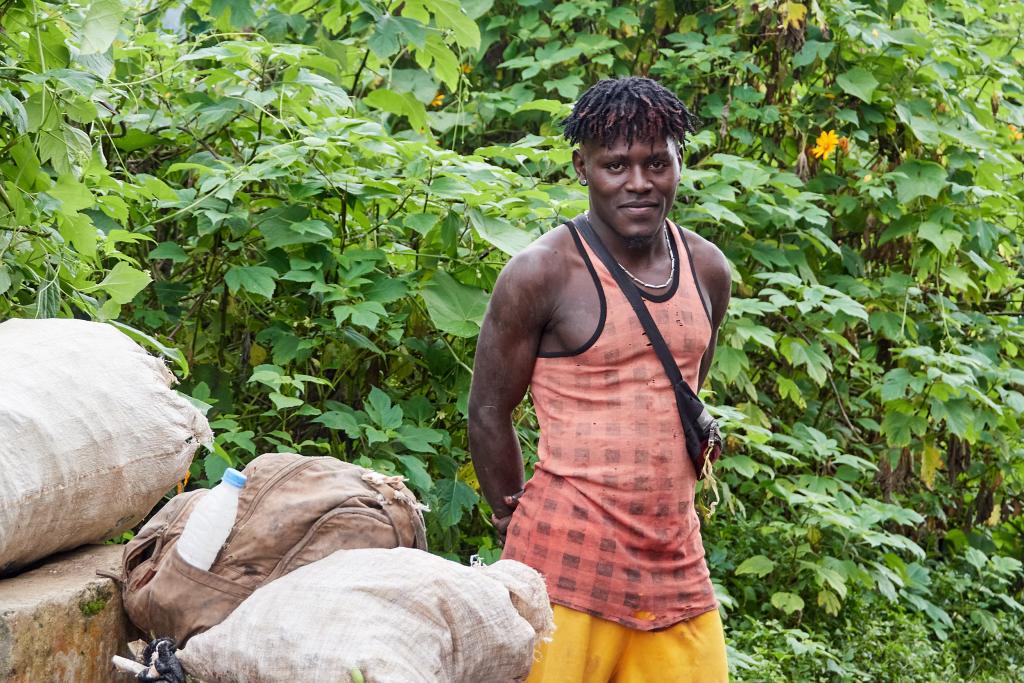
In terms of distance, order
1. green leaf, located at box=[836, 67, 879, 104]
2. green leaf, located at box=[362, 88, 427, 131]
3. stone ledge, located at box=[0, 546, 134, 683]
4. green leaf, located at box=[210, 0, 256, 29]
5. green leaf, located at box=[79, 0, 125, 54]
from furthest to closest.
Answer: green leaf, located at box=[836, 67, 879, 104] < green leaf, located at box=[362, 88, 427, 131] < green leaf, located at box=[210, 0, 256, 29] < green leaf, located at box=[79, 0, 125, 54] < stone ledge, located at box=[0, 546, 134, 683]

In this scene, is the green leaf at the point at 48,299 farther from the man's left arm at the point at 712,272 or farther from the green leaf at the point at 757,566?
the green leaf at the point at 757,566

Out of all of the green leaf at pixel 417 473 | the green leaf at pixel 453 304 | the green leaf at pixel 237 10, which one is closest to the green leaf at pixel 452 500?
the green leaf at pixel 417 473

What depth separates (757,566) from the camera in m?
4.87

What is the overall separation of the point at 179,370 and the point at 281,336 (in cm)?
29

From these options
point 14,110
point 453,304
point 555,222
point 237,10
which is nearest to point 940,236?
point 555,222

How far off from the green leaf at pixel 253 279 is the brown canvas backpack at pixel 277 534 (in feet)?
4.58

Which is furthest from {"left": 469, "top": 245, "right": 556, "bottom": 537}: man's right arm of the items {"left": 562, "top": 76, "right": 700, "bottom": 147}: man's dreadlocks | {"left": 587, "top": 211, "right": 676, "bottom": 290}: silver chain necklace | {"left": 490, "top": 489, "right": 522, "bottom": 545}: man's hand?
{"left": 562, "top": 76, "right": 700, "bottom": 147}: man's dreadlocks

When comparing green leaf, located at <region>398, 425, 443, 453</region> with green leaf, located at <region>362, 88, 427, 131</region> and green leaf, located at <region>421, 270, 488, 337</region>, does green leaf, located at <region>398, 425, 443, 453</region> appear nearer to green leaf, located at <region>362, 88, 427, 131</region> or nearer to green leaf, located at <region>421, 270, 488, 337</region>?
green leaf, located at <region>421, 270, 488, 337</region>

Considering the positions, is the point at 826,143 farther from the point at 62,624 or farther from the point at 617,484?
the point at 62,624

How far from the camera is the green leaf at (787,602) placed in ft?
15.6

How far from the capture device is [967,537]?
6.08 meters

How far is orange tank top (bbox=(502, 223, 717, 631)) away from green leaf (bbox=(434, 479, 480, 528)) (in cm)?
87

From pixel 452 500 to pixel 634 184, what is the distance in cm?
125

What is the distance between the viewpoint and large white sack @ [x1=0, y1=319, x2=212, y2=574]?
2031 millimetres
